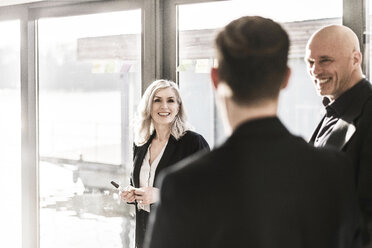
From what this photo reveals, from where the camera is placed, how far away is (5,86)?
4277 millimetres

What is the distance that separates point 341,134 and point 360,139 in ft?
0.29

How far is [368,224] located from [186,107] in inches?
76.2

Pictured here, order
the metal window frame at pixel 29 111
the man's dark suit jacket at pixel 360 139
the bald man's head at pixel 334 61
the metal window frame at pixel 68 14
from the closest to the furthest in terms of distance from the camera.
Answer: the man's dark suit jacket at pixel 360 139, the bald man's head at pixel 334 61, the metal window frame at pixel 68 14, the metal window frame at pixel 29 111

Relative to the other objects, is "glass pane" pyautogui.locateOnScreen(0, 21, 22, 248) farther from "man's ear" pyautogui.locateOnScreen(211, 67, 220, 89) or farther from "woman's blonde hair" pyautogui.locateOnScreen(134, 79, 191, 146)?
"man's ear" pyautogui.locateOnScreen(211, 67, 220, 89)

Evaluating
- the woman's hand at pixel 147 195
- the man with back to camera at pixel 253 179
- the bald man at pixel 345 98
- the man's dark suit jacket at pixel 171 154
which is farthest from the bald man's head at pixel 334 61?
the woman's hand at pixel 147 195

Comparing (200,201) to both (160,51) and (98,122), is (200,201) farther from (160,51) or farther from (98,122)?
(98,122)

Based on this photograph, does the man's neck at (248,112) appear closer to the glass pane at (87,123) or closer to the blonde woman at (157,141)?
the blonde woman at (157,141)

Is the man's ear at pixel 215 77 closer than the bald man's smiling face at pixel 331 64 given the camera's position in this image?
Yes

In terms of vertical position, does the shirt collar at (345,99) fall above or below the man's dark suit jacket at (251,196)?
above

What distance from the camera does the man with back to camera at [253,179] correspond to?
91cm

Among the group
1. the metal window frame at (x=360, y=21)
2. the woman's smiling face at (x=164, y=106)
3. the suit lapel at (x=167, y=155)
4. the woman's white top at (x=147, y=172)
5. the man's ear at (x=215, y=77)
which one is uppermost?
the metal window frame at (x=360, y=21)

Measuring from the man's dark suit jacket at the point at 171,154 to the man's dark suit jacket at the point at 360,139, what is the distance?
1129 mm

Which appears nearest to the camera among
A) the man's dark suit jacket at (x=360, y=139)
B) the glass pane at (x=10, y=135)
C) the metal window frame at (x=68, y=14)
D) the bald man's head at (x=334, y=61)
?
the man's dark suit jacket at (x=360, y=139)

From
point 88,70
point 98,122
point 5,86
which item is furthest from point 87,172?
point 5,86
